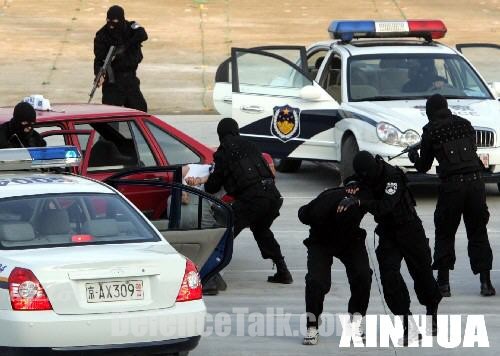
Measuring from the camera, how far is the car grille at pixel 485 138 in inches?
578

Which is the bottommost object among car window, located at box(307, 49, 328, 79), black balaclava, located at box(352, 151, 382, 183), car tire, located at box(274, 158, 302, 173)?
car tire, located at box(274, 158, 302, 173)

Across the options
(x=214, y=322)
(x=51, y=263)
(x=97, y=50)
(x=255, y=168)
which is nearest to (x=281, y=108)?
(x=97, y=50)

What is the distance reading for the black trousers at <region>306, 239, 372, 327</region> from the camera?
373 inches

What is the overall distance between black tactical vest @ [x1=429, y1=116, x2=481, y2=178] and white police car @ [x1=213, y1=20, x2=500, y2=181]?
3823 mm

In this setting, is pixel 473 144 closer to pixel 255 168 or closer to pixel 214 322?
pixel 255 168

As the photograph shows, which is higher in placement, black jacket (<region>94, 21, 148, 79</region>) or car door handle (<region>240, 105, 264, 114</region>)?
black jacket (<region>94, 21, 148, 79</region>)

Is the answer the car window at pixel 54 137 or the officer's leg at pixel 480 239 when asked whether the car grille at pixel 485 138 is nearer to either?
the officer's leg at pixel 480 239

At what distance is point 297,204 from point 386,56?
2057 millimetres

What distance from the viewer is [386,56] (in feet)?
52.5

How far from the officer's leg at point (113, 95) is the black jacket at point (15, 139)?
527cm

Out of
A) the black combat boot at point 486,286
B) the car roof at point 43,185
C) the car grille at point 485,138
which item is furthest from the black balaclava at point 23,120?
the car grille at point 485,138

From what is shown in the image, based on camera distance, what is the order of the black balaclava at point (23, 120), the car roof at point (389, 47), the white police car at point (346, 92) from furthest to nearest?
1. the car roof at point (389, 47)
2. the white police car at point (346, 92)
3. the black balaclava at point (23, 120)

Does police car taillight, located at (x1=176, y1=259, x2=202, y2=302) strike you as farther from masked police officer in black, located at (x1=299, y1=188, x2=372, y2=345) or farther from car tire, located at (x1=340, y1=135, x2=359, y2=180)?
car tire, located at (x1=340, y1=135, x2=359, y2=180)

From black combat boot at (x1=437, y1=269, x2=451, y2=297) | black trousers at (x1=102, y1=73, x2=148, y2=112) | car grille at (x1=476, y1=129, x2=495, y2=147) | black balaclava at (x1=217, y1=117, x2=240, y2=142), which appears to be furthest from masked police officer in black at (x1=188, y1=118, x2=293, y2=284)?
black trousers at (x1=102, y1=73, x2=148, y2=112)
